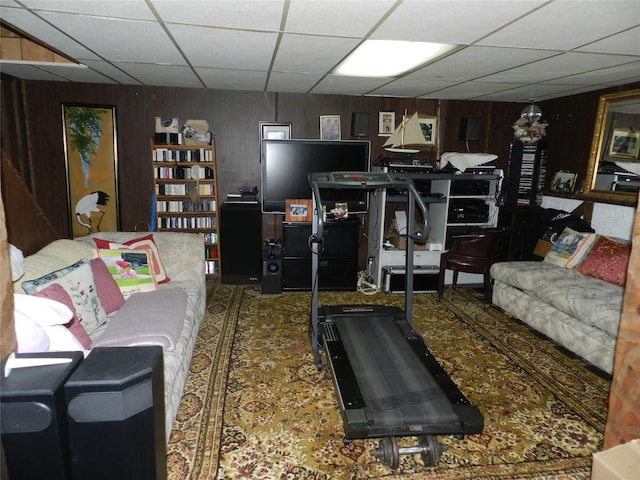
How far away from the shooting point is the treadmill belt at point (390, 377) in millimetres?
2158

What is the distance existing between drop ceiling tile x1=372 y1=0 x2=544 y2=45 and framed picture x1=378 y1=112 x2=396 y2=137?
2445mm

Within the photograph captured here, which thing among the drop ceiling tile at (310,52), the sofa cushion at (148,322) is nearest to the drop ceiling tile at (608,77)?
the drop ceiling tile at (310,52)

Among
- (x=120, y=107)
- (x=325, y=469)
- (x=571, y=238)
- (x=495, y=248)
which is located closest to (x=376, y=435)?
(x=325, y=469)

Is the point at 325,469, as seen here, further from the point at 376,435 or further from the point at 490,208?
the point at 490,208

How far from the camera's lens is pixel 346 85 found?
4250 millimetres

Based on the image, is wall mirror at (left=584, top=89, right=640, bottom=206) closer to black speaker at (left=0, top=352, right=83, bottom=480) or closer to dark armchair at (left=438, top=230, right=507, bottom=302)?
dark armchair at (left=438, top=230, right=507, bottom=302)

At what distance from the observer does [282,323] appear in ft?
12.6

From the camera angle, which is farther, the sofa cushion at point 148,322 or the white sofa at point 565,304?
the white sofa at point 565,304

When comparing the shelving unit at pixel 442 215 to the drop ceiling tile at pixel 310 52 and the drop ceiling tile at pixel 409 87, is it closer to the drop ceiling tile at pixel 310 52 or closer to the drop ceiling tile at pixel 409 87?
the drop ceiling tile at pixel 409 87

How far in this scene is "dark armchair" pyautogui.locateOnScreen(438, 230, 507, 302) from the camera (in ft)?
13.8

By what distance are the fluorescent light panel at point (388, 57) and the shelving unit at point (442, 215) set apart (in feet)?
4.84

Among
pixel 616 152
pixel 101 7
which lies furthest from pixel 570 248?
pixel 101 7

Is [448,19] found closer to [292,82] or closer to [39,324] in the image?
[292,82]

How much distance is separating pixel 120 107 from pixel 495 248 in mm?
4605
